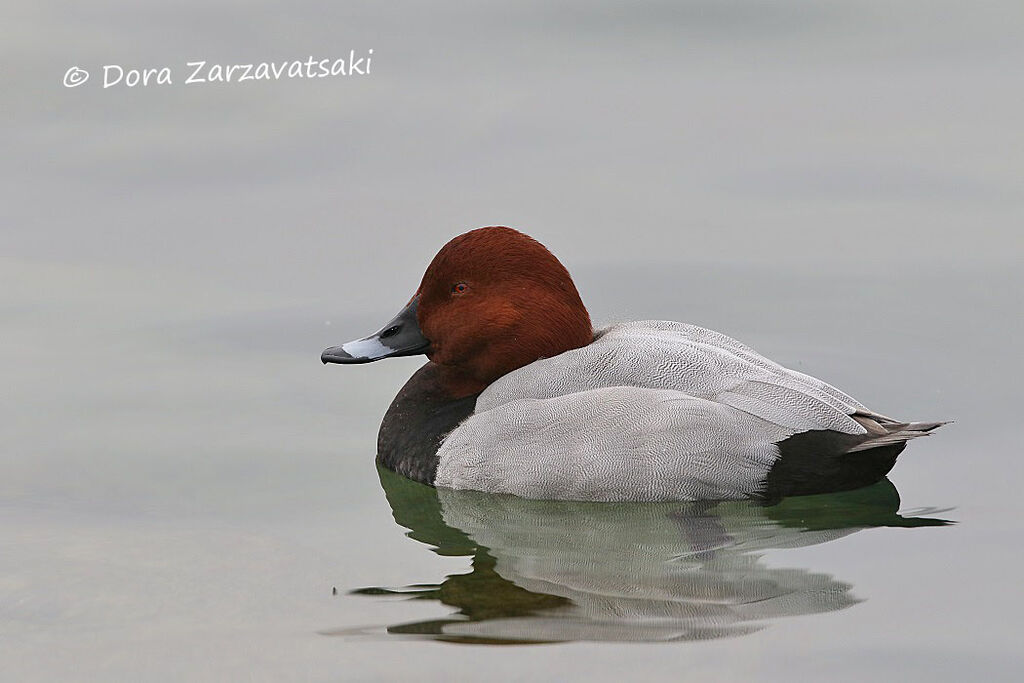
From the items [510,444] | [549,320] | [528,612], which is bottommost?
[528,612]

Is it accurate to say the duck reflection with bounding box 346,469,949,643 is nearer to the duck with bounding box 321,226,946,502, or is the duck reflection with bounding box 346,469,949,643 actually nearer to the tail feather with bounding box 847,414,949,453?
the duck with bounding box 321,226,946,502

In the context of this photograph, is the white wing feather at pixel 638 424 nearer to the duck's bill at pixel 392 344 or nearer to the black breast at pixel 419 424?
the black breast at pixel 419 424

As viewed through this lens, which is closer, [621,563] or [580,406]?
[621,563]

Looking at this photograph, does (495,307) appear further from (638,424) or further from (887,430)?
(887,430)

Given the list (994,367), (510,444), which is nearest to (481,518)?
(510,444)

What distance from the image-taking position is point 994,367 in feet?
28.6

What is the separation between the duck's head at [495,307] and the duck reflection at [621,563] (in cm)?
64

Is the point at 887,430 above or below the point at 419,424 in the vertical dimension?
below

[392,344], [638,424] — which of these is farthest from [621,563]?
[392,344]

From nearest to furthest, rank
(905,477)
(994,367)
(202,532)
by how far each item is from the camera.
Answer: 1. (202,532)
2. (905,477)
3. (994,367)

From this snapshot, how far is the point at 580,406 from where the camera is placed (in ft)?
24.7

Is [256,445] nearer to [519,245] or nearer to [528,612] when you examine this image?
[519,245]

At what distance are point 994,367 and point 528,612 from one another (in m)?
3.34

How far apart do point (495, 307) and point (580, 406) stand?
2.24 ft
